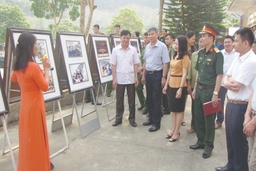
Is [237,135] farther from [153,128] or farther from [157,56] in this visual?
[157,56]

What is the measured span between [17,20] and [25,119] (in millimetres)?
49766

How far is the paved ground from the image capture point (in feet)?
8.99

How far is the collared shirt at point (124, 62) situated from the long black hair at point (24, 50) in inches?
76.2

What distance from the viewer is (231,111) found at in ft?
7.27

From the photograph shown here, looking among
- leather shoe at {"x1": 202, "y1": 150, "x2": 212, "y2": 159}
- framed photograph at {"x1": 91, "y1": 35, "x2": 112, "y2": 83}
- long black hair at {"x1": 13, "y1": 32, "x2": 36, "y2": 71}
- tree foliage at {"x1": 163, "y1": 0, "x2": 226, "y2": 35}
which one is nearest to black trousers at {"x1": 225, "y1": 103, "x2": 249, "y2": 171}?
leather shoe at {"x1": 202, "y1": 150, "x2": 212, "y2": 159}

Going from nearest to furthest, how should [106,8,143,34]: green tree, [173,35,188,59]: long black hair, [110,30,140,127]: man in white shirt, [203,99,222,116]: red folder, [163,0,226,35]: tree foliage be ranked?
[203,99,222,116]: red folder, [173,35,188,59]: long black hair, [110,30,140,127]: man in white shirt, [163,0,226,35]: tree foliage, [106,8,143,34]: green tree

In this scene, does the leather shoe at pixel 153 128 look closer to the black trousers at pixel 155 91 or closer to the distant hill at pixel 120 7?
the black trousers at pixel 155 91

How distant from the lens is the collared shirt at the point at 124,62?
3988mm

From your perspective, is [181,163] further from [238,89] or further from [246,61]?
[246,61]

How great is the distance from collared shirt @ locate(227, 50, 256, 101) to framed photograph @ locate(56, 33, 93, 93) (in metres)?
2.18

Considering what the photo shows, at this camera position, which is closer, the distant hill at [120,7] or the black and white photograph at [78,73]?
the black and white photograph at [78,73]

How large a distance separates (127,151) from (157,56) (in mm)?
1636

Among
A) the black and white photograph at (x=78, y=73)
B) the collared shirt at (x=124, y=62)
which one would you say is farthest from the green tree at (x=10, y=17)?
the black and white photograph at (x=78, y=73)

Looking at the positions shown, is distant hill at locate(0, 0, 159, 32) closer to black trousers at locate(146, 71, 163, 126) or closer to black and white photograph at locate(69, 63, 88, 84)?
black trousers at locate(146, 71, 163, 126)
